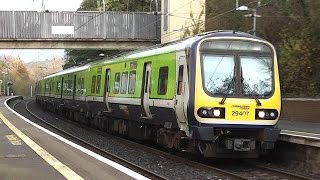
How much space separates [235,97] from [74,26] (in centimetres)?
3499

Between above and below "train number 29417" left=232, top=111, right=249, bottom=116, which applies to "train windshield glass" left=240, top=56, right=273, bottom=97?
above

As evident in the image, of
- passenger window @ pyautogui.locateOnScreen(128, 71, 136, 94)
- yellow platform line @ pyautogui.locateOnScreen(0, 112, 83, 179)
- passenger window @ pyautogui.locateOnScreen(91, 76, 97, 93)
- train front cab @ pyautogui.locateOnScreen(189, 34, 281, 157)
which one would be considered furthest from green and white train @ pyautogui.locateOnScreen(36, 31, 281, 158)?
passenger window @ pyautogui.locateOnScreen(91, 76, 97, 93)

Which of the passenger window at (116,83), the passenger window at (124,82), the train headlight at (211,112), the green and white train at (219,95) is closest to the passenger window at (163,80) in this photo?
the green and white train at (219,95)

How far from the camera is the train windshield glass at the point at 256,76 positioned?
12.6 meters

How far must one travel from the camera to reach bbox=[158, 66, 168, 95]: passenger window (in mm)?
13898

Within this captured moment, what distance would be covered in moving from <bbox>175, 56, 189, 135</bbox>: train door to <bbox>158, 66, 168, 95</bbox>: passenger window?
0.91m

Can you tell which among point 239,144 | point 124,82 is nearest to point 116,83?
point 124,82

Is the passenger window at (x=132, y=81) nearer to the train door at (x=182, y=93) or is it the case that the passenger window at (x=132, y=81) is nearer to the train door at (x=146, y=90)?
the train door at (x=146, y=90)

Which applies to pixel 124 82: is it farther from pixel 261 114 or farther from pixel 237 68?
pixel 261 114

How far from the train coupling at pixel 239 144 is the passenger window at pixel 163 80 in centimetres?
247

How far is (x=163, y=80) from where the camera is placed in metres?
Answer: 14.1

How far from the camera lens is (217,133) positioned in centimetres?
1227

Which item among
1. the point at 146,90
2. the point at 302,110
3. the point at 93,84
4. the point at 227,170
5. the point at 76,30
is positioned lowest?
the point at 227,170

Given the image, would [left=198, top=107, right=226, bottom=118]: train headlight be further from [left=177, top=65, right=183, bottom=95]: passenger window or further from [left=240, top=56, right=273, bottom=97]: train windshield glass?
[left=177, top=65, right=183, bottom=95]: passenger window
